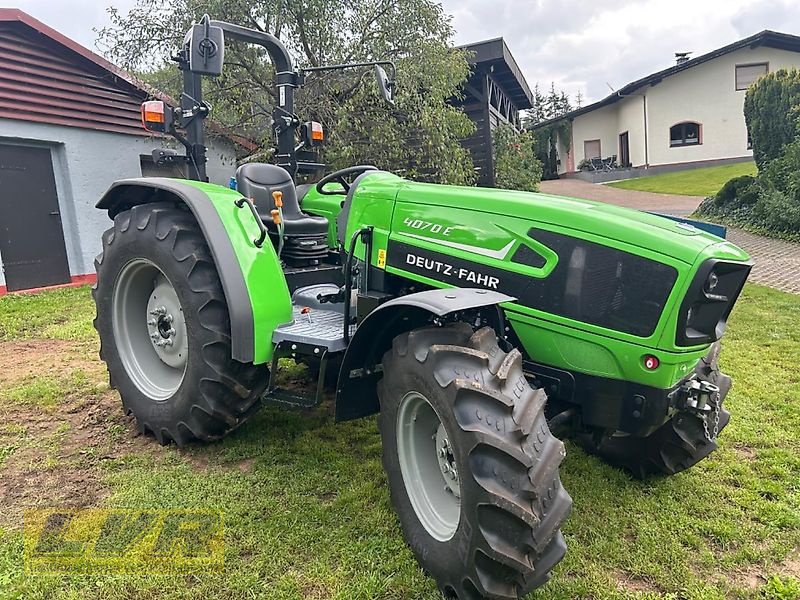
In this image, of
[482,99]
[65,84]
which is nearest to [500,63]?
[482,99]

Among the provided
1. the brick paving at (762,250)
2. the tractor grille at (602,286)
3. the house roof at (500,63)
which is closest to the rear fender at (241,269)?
the tractor grille at (602,286)

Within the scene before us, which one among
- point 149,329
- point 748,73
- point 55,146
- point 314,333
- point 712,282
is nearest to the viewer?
point 712,282

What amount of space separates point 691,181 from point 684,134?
17.1 feet

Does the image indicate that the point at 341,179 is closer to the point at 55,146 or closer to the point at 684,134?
the point at 55,146

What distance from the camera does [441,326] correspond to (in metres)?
2.45

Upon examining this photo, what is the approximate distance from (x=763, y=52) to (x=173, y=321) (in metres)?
29.2

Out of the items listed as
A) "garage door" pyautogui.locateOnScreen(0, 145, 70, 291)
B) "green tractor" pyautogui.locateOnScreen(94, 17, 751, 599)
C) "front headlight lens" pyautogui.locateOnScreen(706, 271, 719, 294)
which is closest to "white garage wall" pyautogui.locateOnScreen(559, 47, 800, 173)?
"garage door" pyautogui.locateOnScreen(0, 145, 70, 291)

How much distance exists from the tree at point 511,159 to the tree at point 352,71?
445cm

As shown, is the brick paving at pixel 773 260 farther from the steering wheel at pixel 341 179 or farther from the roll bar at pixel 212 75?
the roll bar at pixel 212 75

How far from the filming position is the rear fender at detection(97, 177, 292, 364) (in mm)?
3104

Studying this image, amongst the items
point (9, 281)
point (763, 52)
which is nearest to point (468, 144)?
point (9, 281)

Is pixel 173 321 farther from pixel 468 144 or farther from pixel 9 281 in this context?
pixel 468 144

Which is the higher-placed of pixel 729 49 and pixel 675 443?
pixel 729 49

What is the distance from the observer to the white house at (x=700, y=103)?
25516 millimetres
